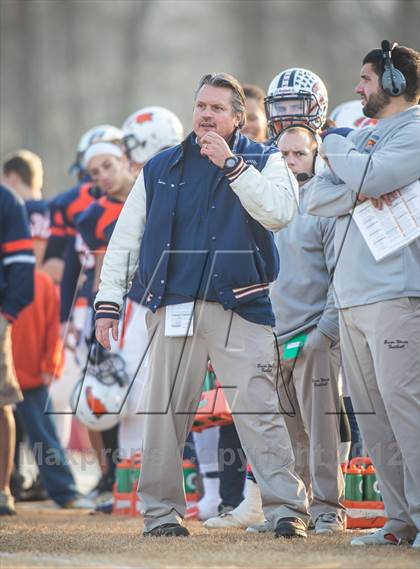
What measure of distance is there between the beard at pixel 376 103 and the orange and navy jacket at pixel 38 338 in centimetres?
445

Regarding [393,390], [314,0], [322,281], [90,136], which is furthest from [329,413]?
[314,0]

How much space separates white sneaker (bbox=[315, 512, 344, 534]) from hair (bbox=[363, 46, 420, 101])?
6.88 feet

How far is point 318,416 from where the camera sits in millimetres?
7297

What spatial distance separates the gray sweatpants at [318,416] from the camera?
7.23m

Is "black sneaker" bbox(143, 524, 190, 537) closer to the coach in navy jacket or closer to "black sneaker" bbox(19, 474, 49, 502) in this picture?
the coach in navy jacket

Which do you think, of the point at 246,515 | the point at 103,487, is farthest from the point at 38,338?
the point at 246,515

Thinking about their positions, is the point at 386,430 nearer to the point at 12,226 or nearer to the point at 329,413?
the point at 329,413

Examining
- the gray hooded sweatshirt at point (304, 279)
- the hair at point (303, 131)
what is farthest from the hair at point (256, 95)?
the gray hooded sweatshirt at point (304, 279)

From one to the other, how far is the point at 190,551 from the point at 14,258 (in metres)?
3.50

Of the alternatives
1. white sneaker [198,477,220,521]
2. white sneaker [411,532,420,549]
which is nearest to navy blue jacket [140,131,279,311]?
white sneaker [411,532,420,549]

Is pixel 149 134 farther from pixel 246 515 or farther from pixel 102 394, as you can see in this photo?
pixel 246 515

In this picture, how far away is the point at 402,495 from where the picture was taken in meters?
6.27

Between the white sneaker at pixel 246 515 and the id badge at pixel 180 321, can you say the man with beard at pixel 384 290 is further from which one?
the white sneaker at pixel 246 515

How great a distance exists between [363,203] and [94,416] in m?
3.53
